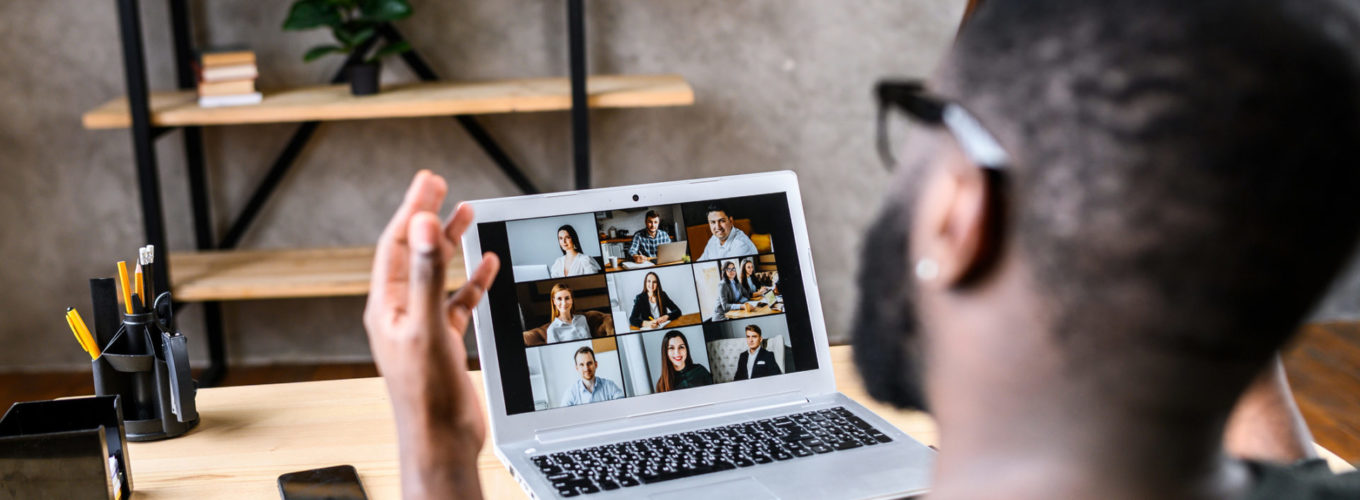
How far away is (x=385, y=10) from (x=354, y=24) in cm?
12

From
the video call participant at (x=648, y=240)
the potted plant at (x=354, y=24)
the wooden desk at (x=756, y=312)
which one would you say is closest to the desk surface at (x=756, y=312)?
the wooden desk at (x=756, y=312)

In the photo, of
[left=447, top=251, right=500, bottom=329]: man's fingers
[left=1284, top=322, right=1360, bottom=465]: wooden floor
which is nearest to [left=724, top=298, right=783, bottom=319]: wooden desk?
[left=447, top=251, right=500, bottom=329]: man's fingers

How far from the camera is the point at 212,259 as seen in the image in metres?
2.65

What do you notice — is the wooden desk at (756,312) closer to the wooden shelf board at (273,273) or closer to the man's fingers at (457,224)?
the man's fingers at (457,224)

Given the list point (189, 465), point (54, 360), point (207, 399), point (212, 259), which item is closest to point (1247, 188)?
point (189, 465)

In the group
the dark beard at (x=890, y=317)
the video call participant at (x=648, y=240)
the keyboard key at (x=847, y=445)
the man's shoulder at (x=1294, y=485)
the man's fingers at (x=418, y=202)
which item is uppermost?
the man's fingers at (x=418, y=202)

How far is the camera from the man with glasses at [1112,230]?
0.37 m

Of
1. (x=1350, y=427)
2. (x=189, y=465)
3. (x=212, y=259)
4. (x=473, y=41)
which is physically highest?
(x=473, y=41)

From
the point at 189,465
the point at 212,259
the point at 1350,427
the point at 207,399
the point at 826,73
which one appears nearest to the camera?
the point at 189,465

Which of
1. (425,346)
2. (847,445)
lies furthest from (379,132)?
(425,346)

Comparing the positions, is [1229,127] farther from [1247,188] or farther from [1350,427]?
[1350,427]

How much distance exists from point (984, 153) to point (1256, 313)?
120 millimetres

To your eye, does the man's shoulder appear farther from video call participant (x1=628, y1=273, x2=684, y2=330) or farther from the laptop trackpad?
video call participant (x1=628, y1=273, x2=684, y2=330)

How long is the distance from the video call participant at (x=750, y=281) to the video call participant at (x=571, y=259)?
16 cm
